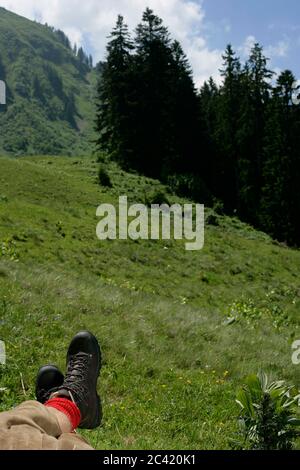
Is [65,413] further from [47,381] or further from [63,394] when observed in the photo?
[47,381]

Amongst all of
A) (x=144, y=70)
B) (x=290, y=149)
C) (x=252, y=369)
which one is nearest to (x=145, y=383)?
(x=252, y=369)

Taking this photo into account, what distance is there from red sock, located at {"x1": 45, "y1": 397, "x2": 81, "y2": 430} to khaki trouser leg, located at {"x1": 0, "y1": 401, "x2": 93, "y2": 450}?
66 cm

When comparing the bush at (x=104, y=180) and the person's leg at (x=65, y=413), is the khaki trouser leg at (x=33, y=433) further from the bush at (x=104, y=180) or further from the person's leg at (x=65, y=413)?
the bush at (x=104, y=180)

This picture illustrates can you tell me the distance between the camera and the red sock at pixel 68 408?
168 inches

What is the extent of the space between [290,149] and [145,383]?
44336mm

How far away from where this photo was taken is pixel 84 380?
203 inches

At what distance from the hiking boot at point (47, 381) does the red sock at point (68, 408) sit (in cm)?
66

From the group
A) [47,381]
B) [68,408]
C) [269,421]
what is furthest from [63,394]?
[269,421]

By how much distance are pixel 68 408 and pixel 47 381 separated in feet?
3.45

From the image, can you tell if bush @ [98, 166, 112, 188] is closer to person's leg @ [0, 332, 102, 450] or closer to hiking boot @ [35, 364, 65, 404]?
person's leg @ [0, 332, 102, 450]

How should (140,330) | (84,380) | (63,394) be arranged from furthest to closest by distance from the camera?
(140,330), (84,380), (63,394)

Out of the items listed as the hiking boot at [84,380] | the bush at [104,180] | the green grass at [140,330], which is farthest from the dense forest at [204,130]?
the hiking boot at [84,380]
